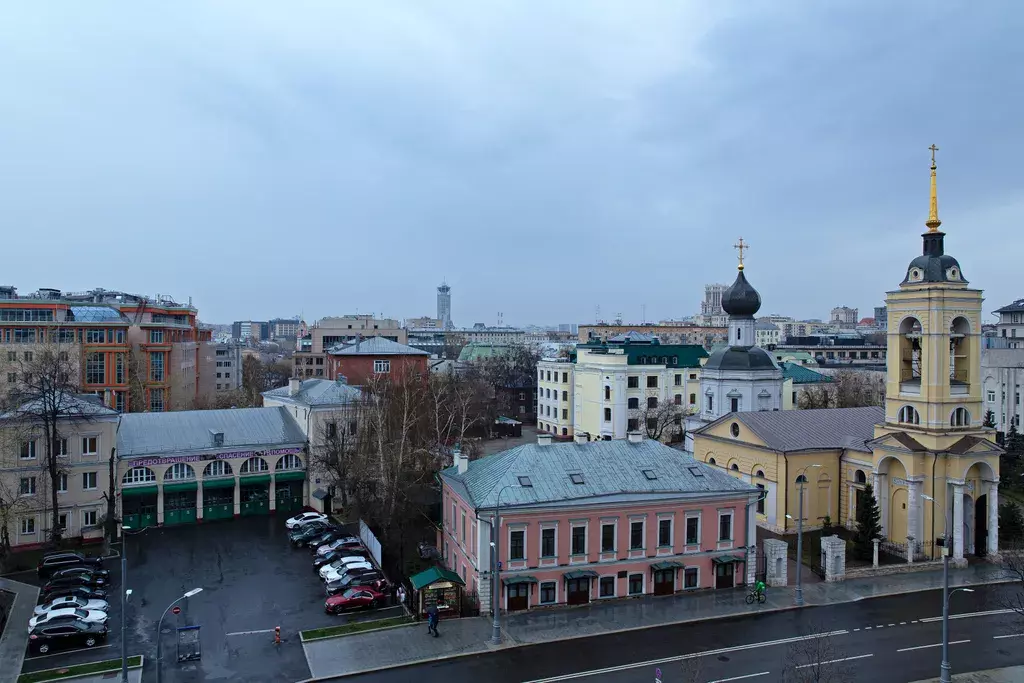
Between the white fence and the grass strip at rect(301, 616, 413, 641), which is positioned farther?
the white fence

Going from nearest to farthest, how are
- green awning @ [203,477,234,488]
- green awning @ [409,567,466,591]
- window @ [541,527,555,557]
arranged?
green awning @ [409,567,466,591]
window @ [541,527,555,557]
green awning @ [203,477,234,488]

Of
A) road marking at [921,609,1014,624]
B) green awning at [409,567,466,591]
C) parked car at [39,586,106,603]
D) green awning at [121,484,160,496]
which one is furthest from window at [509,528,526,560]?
green awning at [121,484,160,496]

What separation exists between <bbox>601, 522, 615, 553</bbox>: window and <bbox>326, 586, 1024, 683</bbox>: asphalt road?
13.5 ft

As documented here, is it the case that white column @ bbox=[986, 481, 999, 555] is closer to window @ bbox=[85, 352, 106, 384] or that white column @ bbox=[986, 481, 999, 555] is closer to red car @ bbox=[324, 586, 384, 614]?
red car @ bbox=[324, 586, 384, 614]

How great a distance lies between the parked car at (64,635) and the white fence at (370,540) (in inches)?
481

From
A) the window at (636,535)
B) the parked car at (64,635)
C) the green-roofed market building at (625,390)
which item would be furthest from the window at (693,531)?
the green-roofed market building at (625,390)

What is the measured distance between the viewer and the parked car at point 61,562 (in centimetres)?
3469

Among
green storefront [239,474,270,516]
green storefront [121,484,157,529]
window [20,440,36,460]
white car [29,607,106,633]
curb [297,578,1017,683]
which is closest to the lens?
curb [297,578,1017,683]

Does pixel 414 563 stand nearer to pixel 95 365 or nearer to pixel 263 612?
pixel 263 612

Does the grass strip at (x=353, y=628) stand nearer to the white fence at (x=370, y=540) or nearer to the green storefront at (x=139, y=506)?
the white fence at (x=370, y=540)

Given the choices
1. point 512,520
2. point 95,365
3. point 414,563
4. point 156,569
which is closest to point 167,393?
point 95,365

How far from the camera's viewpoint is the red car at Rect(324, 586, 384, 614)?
1172 inches

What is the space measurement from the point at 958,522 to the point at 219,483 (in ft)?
132

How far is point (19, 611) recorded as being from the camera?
3020 centimetres
